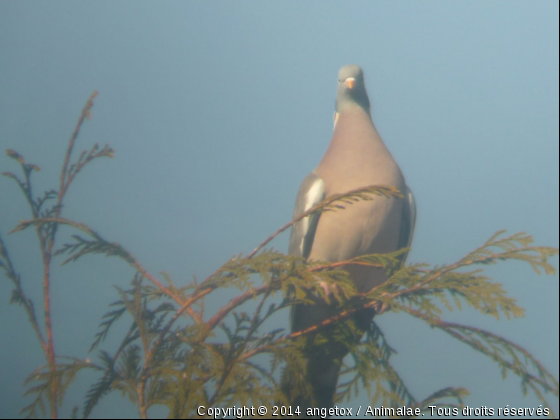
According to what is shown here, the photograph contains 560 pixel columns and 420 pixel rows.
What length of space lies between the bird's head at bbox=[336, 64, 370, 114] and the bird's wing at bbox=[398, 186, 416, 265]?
1.42ft

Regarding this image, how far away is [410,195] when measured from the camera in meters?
2.16

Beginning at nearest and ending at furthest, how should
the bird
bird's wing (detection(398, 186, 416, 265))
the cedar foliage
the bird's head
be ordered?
the cedar foliage
the bird
bird's wing (detection(398, 186, 416, 265))
the bird's head

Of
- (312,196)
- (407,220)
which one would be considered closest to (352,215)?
(312,196)

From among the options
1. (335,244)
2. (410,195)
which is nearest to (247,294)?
(335,244)

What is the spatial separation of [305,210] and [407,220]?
421 mm

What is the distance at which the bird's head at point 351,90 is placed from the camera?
2297mm

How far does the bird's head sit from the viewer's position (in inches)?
90.4

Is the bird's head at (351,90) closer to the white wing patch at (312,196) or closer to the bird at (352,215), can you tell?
the bird at (352,215)

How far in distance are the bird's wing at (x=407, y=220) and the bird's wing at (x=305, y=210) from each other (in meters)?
0.35

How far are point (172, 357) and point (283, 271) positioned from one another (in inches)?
11.9

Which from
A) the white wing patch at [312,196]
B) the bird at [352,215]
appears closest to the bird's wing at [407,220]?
the bird at [352,215]

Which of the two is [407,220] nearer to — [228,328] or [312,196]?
[312,196]

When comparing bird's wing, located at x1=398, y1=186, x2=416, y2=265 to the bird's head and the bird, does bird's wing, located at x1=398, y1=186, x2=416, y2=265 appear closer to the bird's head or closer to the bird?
the bird

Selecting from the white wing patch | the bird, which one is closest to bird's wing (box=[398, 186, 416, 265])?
the bird
